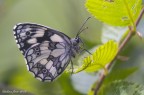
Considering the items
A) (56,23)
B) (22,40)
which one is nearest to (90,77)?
(22,40)

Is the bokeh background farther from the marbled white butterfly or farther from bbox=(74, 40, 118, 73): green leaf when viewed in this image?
bbox=(74, 40, 118, 73): green leaf

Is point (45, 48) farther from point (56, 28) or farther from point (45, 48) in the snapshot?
point (56, 28)

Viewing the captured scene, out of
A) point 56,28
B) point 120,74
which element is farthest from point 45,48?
point 56,28

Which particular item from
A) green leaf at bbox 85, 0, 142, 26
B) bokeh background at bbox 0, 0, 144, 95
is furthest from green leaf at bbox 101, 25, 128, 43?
green leaf at bbox 85, 0, 142, 26

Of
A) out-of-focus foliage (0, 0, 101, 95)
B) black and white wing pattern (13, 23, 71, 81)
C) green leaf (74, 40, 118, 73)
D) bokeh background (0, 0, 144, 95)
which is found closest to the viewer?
green leaf (74, 40, 118, 73)

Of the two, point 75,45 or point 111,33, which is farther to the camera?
point 111,33

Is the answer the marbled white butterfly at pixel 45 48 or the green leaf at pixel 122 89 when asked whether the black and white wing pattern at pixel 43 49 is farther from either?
the green leaf at pixel 122 89

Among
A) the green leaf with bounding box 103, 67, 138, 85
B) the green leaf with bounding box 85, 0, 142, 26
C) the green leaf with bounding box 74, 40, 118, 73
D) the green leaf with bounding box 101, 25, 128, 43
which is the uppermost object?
the green leaf with bounding box 85, 0, 142, 26

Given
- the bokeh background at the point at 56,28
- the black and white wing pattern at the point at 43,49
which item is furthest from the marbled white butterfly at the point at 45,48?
the bokeh background at the point at 56,28
